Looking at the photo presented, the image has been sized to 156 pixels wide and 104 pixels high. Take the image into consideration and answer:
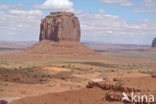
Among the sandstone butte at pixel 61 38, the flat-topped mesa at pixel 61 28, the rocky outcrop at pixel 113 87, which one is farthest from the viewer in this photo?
the flat-topped mesa at pixel 61 28

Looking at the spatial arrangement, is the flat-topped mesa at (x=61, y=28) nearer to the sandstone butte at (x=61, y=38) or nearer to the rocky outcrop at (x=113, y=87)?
the sandstone butte at (x=61, y=38)

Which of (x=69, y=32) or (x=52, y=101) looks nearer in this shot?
(x=52, y=101)

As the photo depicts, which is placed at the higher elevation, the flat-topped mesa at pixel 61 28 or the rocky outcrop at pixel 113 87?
the flat-topped mesa at pixel 61 28

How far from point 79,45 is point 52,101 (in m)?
106

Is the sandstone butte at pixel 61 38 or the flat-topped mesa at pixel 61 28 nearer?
the sandstone butte at pixel 61 38

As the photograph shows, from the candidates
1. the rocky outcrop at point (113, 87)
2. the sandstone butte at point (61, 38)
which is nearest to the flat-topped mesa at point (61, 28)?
the sandstone butte at point (61, 38)

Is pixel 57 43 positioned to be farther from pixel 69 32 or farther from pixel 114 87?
pixel 114 87

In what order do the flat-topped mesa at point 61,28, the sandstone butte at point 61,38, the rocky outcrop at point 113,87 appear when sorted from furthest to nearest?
the flat-topped mesa at point 61,28 < the sandstone butte at point 61,38 < the rocky outcrop at point 113,87

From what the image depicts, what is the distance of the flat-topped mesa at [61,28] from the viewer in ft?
414

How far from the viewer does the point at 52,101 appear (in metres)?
20.7

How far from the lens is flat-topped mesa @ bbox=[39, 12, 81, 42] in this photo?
126 m

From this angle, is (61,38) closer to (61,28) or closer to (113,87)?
(61,28)

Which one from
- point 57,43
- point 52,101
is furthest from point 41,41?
point 52,101

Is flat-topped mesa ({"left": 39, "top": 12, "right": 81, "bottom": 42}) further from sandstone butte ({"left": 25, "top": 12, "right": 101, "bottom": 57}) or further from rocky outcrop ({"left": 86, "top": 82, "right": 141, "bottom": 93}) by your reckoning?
rocky outcrop ({"left": 86, "top": 82, "right": 141, "bottom": 93})
